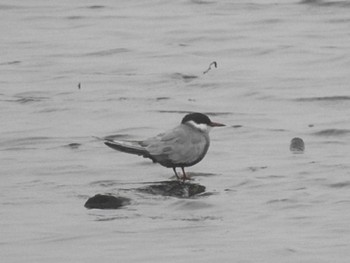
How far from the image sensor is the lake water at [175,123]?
1220cm

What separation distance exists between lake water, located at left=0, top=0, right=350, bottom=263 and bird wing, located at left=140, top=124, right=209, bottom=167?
1.14ft

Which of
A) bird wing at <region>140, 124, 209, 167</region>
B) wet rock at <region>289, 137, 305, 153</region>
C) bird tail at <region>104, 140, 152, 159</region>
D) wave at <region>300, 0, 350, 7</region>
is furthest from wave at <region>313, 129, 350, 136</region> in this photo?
wave at <region>300, 0, 350, 7</region>

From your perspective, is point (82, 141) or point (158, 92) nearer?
point (82, 141)

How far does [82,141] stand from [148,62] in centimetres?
537

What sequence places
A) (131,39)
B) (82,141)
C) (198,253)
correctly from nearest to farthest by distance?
1. (198,253)
2. (82,141)
3. (131,39)

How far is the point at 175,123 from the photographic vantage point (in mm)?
17953

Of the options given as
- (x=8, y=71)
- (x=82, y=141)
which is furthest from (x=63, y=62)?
(x=82, y=141)

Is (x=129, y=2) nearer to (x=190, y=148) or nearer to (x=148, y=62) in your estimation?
(x=148, y=62)

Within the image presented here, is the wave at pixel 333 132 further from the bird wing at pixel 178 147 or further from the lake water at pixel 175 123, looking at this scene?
the bird wing at pixel 178 147

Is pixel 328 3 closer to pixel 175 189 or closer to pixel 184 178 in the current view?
pixel 184 178

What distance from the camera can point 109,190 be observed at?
565 inches

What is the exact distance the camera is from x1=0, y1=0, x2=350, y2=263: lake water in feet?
40.0

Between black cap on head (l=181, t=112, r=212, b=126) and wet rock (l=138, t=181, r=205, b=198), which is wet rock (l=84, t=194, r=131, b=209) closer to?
wet rock (l=138, t=181, r=205, b=198)

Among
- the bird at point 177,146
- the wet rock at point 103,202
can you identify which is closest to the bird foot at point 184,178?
the bird at point 177,146
